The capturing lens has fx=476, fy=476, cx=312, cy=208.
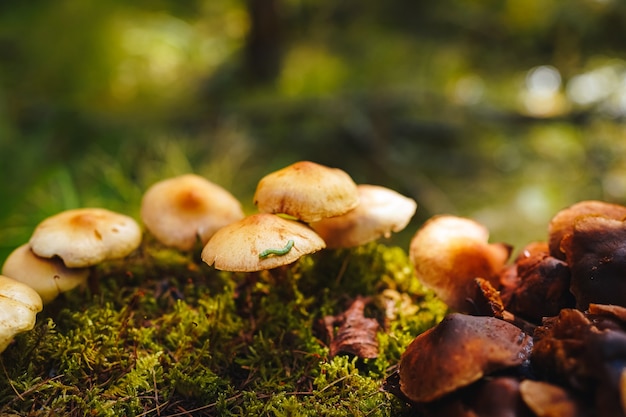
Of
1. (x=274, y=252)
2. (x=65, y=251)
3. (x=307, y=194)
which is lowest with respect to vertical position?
(x=65, y=251)

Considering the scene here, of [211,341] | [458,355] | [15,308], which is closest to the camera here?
[458,355]

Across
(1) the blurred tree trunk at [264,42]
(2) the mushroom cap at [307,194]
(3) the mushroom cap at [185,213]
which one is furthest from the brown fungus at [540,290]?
(1) the blurred tree trunk at [264,42]

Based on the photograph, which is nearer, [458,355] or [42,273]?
[458,355]

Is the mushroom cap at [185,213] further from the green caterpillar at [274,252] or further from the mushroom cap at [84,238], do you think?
the green caterpillar at [274,252]

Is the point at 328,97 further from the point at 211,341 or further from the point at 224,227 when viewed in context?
the point at 211,341

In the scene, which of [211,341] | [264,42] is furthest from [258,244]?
[264,42]

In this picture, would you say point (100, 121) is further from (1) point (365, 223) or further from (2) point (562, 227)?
(2) point (562, 227)

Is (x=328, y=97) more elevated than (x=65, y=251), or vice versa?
(x=328, y=97)
